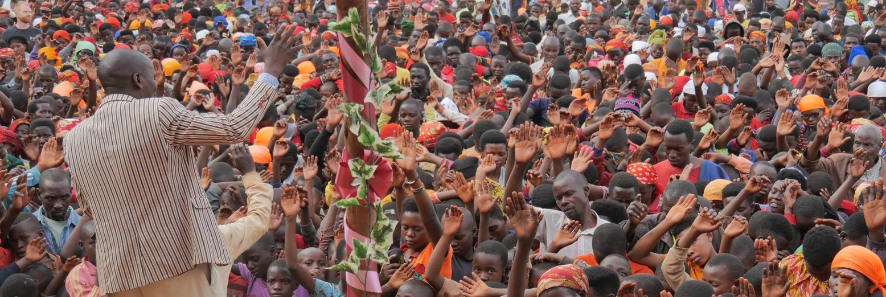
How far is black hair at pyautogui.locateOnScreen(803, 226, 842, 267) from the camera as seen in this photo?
5.64 m

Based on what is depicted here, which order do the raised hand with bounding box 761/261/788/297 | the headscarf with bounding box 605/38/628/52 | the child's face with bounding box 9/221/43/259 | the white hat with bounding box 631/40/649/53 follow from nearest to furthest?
the raised hand with bounding box 761/261/788/297 → the child's face with bounding box 9/221/43/259 → the headscarf with bounding box 605/38/628/52 → the white hat with bounding box 631/40/649/53

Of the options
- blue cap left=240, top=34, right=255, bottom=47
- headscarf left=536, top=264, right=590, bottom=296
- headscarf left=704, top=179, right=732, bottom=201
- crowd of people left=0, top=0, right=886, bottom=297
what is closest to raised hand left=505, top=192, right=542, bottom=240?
crowd of people left=0, top=0, right=886, bottom=297

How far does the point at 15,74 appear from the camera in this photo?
11750 millimetres

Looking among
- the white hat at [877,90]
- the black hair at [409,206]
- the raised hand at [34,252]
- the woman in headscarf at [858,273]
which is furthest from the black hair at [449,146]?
the white hat at [877,90]

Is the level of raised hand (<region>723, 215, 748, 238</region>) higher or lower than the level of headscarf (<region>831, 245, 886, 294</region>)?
lower

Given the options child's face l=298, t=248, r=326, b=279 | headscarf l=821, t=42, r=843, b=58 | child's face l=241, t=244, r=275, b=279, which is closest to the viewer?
child's face l=298, t=248, r=326, b=279

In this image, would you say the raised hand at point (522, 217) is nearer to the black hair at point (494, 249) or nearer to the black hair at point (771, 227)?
Answer: the black hair at point (494, 249)

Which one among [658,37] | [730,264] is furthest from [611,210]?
[658,37]

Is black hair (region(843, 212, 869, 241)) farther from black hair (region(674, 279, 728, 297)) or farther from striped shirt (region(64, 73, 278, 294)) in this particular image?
striped shirt (region(64, 73, 278, 294))

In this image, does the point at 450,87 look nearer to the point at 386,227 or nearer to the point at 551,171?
the point at 551,171

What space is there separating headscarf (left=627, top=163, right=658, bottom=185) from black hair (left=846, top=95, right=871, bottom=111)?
293 centimetres

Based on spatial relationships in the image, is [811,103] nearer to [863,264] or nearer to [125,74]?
[863,264]

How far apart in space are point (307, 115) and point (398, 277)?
5.31m

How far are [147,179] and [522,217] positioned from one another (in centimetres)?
175
